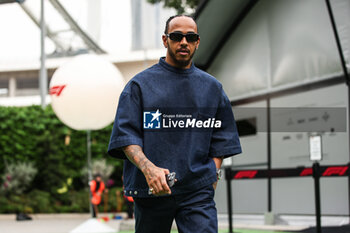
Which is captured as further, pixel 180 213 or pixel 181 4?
pixel 181 4

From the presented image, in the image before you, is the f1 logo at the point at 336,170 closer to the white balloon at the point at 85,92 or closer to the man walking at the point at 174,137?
the white balloon at the point at 85,92

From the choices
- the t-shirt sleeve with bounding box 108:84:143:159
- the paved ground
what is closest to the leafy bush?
the paved ground

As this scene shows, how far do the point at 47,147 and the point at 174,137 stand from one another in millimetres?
13801

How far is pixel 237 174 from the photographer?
7.62m

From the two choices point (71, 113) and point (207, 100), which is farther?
point (71, 113)

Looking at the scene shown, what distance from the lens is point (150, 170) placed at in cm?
262

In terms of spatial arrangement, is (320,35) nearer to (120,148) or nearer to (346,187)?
(346,187)

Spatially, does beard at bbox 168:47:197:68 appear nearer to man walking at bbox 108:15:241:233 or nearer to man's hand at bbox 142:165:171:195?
man walking at bbox 108:15:241:233

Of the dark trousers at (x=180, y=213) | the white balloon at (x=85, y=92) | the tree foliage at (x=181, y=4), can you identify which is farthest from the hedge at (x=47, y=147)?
the dark trousers at (x=180, y=213)

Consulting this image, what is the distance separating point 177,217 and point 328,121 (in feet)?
20.1

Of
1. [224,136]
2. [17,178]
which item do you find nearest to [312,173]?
[224,136]

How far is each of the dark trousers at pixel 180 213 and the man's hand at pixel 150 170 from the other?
0.79ft

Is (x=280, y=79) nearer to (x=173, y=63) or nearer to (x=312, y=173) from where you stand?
(x=312, y=173)

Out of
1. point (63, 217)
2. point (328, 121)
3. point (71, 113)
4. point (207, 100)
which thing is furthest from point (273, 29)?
point (63, 217)
